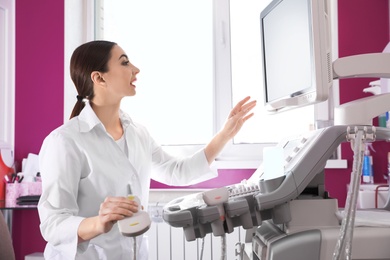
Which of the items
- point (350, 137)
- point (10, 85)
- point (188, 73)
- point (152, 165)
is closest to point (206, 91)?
point (188, 73)

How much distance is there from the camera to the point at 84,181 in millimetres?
1600

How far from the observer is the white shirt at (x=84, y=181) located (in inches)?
56.9

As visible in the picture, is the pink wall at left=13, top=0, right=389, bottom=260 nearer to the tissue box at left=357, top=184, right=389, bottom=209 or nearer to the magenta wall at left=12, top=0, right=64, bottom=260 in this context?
the magenta wall at left=12, top=0, right=64, bottom=260

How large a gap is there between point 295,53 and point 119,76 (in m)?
0.75

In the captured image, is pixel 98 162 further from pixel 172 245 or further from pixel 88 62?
pixel 172 245

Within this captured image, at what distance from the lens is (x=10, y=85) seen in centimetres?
A: 292

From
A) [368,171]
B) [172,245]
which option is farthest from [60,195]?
[368,171]

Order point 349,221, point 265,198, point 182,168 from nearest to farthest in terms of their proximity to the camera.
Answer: point 349,221, point 265,198, point 182,168

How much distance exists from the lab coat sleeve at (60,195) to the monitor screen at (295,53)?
0.67m

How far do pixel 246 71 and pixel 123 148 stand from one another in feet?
4.31

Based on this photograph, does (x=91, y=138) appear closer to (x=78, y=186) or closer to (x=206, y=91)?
(x=78, y=186)

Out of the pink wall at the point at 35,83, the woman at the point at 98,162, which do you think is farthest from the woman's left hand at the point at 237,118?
the pink wall at the point at 35,83

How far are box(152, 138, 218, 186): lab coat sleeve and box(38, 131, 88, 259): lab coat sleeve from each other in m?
0.47

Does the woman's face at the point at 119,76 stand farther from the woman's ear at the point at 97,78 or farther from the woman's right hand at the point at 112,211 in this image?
the woman's right hand at the point at 112,211
